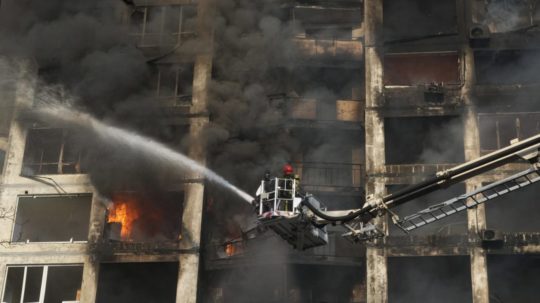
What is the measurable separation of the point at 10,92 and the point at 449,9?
20.0 metres

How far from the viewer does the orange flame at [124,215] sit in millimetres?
30516

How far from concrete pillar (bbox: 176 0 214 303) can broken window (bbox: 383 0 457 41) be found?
26.1ft

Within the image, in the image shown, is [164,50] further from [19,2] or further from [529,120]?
[529,120]

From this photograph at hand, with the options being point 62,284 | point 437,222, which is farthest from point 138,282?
point 437,222

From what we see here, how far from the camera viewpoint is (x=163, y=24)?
32.8 meters

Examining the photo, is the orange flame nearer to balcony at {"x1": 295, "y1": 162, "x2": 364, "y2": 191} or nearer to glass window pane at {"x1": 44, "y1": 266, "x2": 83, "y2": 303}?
glass window pane at {"x1": 44, "y1": 266, "x2": 83, "y2": 303}

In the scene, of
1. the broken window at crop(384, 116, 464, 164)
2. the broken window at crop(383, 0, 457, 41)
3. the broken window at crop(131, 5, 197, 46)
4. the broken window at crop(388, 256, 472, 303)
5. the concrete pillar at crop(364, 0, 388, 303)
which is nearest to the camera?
the concrete pillar at crop(364, 0, 388, 303)

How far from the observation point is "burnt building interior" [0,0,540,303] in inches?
1110

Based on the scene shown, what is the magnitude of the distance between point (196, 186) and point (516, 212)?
1291 centimetres

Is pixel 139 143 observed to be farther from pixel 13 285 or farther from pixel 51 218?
pixel 13 285

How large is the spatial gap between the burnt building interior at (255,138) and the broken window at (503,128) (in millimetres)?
57

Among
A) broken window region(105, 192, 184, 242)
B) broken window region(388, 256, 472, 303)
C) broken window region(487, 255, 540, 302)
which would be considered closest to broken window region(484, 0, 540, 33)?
broken window region(487, 255, 540, 302)

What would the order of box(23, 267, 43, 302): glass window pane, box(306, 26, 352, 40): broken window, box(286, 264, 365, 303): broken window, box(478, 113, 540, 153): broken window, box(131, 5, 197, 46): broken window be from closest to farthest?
box(478, 113, 540, 153): broken window, box(286, 264, 365, 303): broken window, box(23, 267, 43, 302): glass window pane, box(131, 5, 197, 46): broken window, box(306, 26, 352, 40): broken window

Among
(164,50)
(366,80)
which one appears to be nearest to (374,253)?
(366,80)
